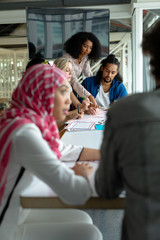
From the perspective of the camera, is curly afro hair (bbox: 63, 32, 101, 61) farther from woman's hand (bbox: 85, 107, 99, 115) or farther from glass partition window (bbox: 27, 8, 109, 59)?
woman's hand (bbox: 85, 107, 99, 115)

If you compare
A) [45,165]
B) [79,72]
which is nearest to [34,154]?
[45,165]

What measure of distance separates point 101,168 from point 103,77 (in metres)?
2.30

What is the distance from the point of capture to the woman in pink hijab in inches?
30.2

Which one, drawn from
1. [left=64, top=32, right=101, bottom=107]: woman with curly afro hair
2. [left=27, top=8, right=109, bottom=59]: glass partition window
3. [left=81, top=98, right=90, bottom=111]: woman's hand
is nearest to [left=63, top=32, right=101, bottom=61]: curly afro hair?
[left=64, top=32, right=101, bottom=107]: woman with curly afro hair

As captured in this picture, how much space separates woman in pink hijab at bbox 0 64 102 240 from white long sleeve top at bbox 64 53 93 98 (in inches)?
68.9

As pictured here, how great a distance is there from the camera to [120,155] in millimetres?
592

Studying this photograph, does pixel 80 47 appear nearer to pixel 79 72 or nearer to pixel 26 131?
pixel 79 72

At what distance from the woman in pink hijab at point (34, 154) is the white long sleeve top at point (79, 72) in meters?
1.75

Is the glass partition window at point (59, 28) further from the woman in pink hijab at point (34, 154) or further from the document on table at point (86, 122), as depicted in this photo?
the woman in pink hijab at point (34, 154)

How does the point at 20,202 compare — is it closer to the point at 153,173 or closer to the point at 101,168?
the point at 101,168

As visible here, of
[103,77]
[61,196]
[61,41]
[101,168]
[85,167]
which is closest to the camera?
[101,168]

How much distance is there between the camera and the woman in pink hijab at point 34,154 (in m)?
0.77

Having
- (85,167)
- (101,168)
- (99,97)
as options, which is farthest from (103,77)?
(101,168)

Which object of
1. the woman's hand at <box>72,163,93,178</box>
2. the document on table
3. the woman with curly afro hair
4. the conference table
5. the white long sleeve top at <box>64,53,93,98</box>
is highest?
the woman with curly afro hair
